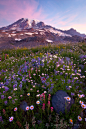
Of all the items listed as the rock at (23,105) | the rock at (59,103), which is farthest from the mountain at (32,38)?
the rock at (23,105)

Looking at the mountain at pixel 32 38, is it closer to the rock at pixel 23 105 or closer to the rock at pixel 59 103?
the rock at pixel 59 103

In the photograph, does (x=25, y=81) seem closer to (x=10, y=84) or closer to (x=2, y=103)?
(x=10, y=84)

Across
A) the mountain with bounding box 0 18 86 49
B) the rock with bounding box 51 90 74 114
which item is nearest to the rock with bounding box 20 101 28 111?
the rock with bounding box 51 90 74 114

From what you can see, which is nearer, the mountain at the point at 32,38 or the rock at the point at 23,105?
the rock at the point at 23,105

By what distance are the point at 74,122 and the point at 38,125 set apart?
94cm

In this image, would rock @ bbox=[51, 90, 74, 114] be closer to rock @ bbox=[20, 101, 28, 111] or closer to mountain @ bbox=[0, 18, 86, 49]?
rock @ bbox=[20, 101, 28, 111]

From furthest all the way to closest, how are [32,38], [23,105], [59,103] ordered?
[32,38] → [23,105] → [59,103]

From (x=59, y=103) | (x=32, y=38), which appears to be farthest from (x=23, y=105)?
(x=32, y=38)

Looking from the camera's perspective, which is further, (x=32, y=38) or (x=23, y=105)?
(x=32, y=38)

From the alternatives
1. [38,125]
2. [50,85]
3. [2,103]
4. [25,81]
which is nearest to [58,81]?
[50,85]

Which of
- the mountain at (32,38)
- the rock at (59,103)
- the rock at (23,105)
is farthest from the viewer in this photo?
the mountain at (32,38)

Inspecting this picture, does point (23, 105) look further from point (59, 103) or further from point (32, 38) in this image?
point (32, 38)

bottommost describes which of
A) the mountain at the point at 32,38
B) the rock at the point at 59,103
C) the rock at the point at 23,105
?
the rock at the point at 23,105

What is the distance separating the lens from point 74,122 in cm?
215
